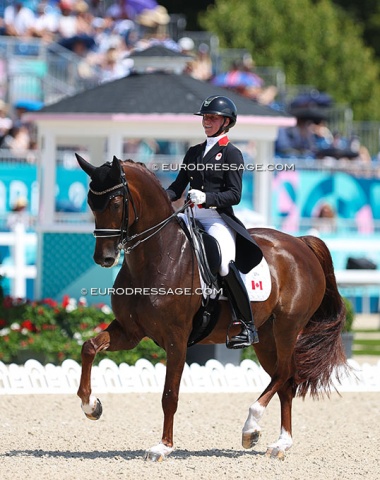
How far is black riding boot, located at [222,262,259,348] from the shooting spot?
8.11 m

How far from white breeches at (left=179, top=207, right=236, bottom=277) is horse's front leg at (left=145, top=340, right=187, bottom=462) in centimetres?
68

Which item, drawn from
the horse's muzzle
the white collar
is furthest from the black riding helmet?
the horse's muzzle

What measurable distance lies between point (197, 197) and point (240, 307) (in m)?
0.89

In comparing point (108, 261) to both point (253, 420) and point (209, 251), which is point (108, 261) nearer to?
point (209, 251)

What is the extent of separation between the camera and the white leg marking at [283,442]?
804 cm

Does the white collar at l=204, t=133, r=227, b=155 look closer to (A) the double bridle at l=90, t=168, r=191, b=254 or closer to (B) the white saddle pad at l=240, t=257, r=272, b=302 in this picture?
(A) the double bridle at l=90, t=168, r=191, b=254

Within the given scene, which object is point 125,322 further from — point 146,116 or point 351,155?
point 351,155

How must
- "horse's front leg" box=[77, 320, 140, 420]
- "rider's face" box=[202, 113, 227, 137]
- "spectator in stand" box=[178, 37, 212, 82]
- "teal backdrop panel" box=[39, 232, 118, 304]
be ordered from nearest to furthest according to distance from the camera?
"horse's front leg" box=[77, 320, 140, 420] < "rider's face" box=[202, 113, 227, 137] < "teal backdrop panel" box=[39, 232, 118, 304] < "spectator in stand" box=[178, 37, 212, 82]

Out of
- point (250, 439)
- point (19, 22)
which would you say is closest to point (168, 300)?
point (250, 439)

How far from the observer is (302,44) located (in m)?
33.0

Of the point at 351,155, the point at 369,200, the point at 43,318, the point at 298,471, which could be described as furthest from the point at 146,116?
the point at 351,155

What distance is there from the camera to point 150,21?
88.2ft

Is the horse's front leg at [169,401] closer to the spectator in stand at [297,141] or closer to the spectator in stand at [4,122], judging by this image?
the spectator in stand at [4,122]

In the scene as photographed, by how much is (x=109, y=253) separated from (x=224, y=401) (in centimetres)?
368
